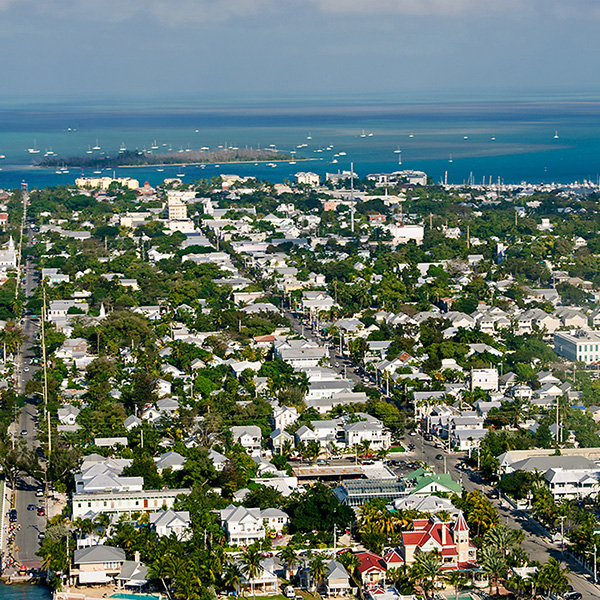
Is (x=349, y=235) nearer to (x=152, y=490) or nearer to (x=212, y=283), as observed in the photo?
(x=212, y=283)

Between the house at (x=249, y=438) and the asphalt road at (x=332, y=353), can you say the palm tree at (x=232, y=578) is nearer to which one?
the house at (x=249, y=438)

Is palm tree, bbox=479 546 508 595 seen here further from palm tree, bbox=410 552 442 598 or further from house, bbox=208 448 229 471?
house, bbox=208 448 229 471

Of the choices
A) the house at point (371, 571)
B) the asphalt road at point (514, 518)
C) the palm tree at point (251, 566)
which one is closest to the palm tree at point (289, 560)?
the palm tree at point (251, 566)

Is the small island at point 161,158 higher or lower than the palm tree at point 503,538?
higher

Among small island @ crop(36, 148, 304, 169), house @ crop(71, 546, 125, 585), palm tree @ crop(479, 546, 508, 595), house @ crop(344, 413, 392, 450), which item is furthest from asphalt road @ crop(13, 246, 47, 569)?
small island @ crop(36, 148, 304, 169)

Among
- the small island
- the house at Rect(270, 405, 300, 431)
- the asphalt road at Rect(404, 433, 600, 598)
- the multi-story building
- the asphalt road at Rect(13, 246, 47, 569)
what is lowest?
the asphalt road at Rect(404, 433, 600, 598)

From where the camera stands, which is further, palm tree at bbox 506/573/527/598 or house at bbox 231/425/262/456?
house at bbox 231/425/262/456

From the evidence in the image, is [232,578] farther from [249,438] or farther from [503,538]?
[249,438]

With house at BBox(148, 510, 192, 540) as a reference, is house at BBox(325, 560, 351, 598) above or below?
below

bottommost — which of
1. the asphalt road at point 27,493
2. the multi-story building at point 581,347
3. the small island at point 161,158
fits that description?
the asphalt road at point 27,493
